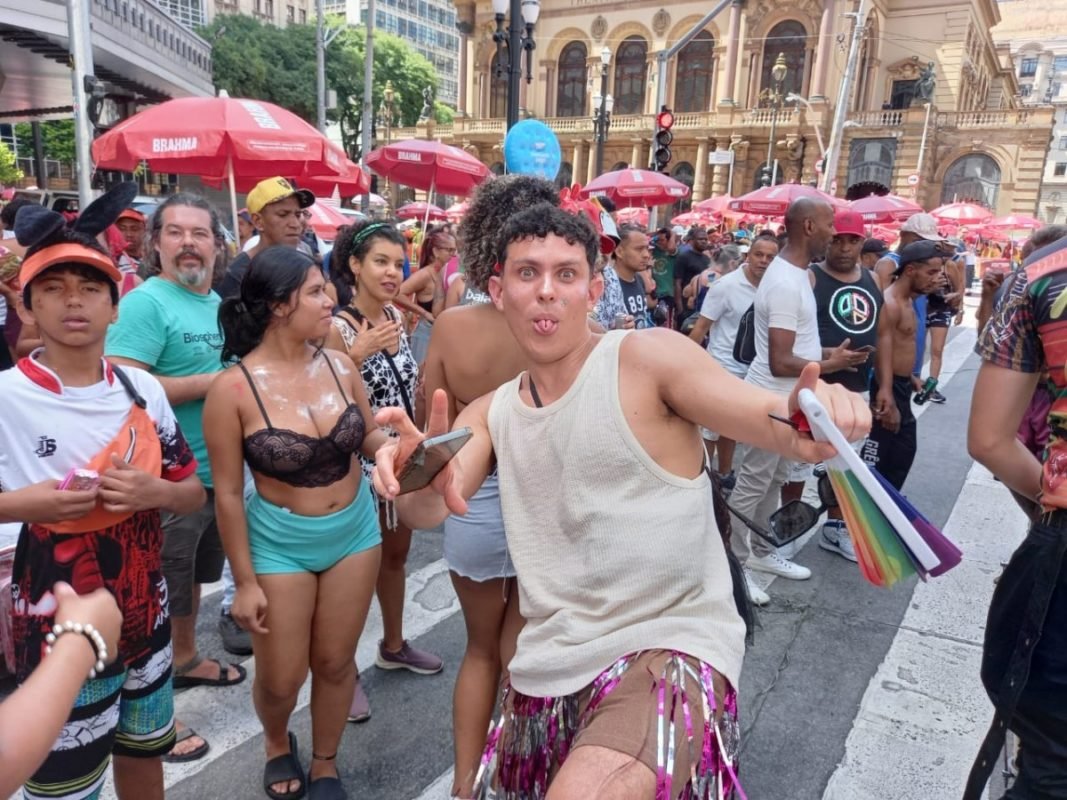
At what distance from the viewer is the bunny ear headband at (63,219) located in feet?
6.35

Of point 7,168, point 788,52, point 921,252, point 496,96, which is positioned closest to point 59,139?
point 7,168

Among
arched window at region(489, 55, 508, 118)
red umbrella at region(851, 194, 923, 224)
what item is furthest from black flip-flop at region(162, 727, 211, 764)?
arched window at region(489, 55, 508, 118)

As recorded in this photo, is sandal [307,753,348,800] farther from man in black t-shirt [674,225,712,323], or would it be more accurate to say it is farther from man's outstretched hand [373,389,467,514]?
man in black t-shirt [674,225,712,323]

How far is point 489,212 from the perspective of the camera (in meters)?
2.63

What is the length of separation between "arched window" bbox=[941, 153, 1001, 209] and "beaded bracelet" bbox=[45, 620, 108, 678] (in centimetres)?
4367

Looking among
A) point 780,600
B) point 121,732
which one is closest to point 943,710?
point 780,600

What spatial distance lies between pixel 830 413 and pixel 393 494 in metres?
0.93

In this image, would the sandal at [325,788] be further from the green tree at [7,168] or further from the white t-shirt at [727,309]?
the green tree at [7,168]

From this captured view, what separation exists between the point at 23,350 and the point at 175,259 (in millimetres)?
2025

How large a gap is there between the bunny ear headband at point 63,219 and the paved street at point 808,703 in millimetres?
1989

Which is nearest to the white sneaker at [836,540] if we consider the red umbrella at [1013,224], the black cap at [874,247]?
the black cap at [874,247]

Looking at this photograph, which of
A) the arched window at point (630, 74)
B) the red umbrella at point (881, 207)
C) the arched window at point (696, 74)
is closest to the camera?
the red umbrella at point (881, 207)

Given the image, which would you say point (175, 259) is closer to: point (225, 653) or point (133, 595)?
point (133, 595)

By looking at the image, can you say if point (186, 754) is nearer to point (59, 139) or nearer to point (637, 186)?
point (637, 186)
